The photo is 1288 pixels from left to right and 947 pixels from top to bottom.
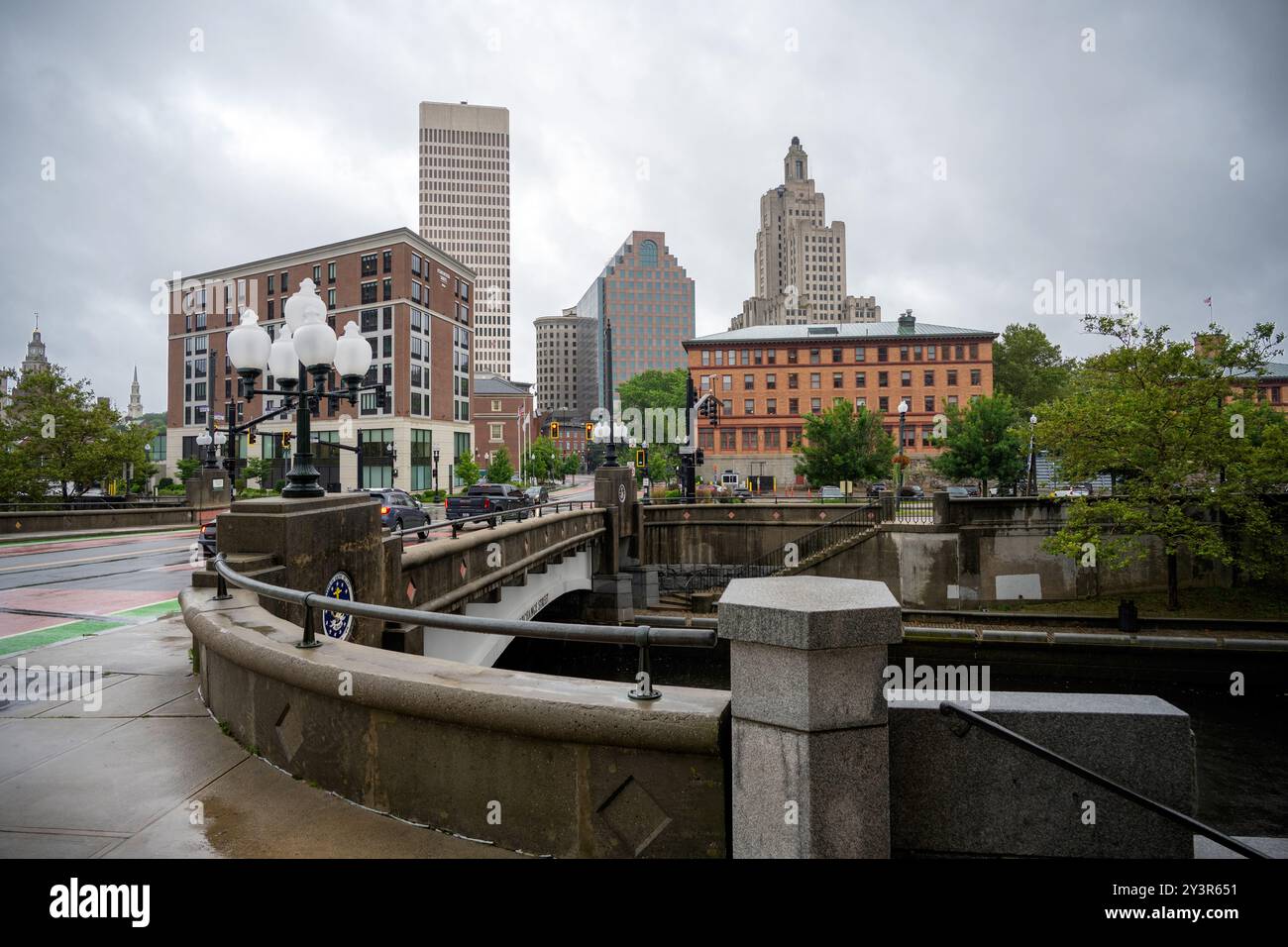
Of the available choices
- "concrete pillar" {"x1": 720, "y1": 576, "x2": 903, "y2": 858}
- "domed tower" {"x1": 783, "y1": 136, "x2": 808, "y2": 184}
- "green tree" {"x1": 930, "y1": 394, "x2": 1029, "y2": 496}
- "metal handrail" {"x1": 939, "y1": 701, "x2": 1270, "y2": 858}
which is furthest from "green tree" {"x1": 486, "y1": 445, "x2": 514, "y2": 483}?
"domed tower" {"x1": 783, "y1": 136, "x2": 808, "y2": 184}

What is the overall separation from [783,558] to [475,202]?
145832mm

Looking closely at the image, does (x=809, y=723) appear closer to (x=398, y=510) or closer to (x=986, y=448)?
(x=398, y=510)

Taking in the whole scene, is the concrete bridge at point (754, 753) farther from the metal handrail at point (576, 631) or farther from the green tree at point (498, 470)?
the green tree at point (498, 470)

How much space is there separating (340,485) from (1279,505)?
6343 centimetres

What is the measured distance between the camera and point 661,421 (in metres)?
90.9

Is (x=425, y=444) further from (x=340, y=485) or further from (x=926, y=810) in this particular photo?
(x=926, y=810)

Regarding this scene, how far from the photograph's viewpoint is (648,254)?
16025cm

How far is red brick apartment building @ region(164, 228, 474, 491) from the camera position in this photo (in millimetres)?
59812

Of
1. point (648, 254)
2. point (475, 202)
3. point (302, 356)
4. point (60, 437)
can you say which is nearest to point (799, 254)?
point (648, 254)

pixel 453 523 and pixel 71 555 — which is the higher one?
pixel 453 523

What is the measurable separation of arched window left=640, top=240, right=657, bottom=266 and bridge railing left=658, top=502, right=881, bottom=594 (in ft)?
448
